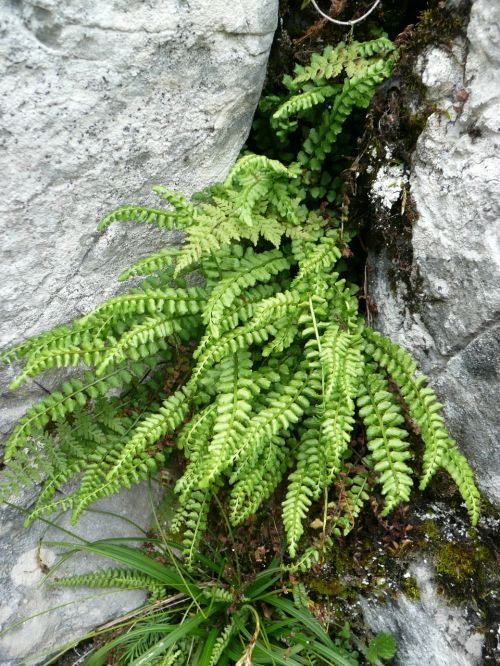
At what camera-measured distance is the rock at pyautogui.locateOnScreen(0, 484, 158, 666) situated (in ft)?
12.1

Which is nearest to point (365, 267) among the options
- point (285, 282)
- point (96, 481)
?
point (285, 282)

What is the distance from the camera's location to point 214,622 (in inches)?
141

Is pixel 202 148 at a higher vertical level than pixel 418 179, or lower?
higher

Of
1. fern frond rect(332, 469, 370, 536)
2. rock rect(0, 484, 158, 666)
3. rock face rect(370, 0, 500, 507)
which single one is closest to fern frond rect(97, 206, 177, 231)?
rock face rect(370, 0, 500, 507)

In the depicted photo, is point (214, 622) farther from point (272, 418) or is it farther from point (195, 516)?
point (272, 418)

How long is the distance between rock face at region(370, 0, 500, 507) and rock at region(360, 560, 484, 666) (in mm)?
689

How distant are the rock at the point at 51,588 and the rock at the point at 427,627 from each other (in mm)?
1832

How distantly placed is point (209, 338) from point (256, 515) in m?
1.50

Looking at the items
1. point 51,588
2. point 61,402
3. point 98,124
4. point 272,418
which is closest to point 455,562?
point 272,418

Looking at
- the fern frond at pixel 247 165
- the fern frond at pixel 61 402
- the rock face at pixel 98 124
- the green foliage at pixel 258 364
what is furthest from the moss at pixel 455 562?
the rock face at pixel 98 124

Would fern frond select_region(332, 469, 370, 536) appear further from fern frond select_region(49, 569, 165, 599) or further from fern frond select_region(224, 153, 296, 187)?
fern frond select_region(224, 153, 296, 187)

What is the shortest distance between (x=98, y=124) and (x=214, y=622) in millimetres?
3240

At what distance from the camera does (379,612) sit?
3.22 m

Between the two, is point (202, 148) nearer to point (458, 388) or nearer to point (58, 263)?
point (58, 263)
